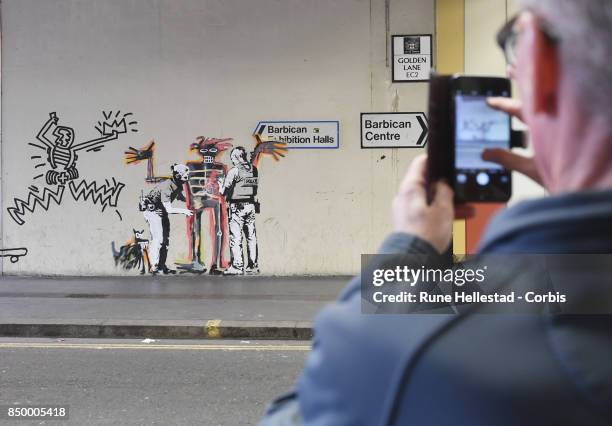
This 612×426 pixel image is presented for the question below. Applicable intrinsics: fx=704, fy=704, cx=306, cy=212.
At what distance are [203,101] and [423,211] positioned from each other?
10503mm

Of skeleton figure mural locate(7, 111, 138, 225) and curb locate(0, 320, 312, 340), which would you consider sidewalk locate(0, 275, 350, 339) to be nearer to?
curb locate(0, 320, 312, 340)

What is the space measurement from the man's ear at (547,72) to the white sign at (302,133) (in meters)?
10.4

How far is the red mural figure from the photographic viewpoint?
11406 mm

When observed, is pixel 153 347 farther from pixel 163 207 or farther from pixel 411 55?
pixel 411 55

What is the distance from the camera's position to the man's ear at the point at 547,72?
91 cm

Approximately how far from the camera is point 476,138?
4.30ft

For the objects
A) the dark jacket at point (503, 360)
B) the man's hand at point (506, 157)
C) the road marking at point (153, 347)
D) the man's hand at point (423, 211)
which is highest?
the man's hand at point (506, 157)

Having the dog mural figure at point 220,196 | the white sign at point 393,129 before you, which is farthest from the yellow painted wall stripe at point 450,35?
the dog mural figure at point 220,196

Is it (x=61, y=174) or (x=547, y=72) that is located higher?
(x=547, y=72)

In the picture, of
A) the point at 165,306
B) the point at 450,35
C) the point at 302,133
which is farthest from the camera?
the point at 302,133

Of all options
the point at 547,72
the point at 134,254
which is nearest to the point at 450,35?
the point at 134,254

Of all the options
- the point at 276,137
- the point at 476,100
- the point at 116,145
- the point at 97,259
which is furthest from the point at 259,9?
the point at 476,100

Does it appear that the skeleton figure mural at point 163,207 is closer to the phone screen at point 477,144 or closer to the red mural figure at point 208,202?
the red mural figure at point 208,202

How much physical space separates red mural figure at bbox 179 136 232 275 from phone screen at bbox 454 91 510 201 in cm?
1021
